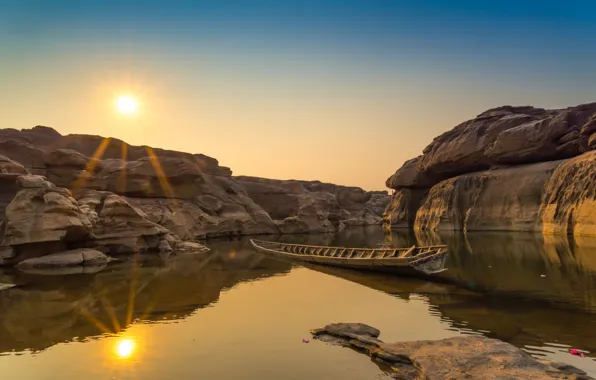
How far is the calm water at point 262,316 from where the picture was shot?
970cm

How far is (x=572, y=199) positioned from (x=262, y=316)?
3905 cm

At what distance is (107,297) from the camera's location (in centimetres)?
1839

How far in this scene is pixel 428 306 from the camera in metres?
14.9

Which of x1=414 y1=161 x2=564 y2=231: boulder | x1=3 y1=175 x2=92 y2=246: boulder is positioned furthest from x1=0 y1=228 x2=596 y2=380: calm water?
x1=414 y1=161 x2=564 y2=231: boulder

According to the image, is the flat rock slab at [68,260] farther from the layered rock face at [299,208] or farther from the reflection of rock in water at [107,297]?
the layered rock face at [299,208]

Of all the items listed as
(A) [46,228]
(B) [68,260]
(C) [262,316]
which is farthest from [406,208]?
(C) [262,316]

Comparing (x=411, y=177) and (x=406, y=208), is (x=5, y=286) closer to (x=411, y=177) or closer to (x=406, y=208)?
(x=406, y=208)

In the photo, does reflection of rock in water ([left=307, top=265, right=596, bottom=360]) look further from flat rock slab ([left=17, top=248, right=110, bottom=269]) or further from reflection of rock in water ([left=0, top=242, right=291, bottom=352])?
flat rock slab ([left=17, top=248, right=110, bottom=269])

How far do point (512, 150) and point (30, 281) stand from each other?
181 feet

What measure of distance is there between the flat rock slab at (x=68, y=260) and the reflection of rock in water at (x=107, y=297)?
7.37 feet

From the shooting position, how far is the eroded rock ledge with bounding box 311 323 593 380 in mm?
7191

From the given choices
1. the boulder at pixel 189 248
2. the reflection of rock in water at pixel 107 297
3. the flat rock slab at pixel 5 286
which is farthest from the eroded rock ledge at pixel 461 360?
the boulder at pixel 189 248

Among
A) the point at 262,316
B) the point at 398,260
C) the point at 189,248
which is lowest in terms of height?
the point at 262,316

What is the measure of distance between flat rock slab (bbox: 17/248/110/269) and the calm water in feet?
8.21
